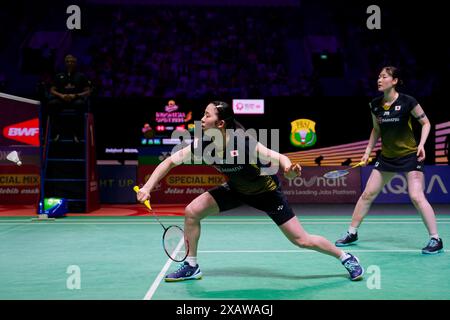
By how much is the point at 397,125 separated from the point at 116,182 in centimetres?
695

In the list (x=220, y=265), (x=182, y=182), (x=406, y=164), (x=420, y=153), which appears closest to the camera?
(x=220, y=265)

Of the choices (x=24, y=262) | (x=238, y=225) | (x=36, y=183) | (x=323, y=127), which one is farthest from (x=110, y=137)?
(x=24, y=262)

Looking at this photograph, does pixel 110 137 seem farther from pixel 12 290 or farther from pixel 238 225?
pixel 12 290

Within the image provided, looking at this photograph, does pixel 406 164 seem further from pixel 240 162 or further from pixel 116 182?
pixel 116 182

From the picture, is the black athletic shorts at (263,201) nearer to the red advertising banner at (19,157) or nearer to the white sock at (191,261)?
the white sock at (191,261)

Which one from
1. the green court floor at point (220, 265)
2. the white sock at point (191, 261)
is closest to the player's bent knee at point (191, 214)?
the white sock at point (191, 261)

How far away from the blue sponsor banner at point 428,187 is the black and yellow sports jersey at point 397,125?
5.46 metres

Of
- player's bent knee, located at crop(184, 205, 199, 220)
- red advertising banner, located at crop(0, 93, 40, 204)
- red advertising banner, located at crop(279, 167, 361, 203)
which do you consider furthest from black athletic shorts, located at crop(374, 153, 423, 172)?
red advertising banner, located at crop(0, 93, 40, 204)

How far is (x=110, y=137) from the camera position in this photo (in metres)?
16.0

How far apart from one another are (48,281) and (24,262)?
99 cm

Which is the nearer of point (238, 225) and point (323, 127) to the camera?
point (238, 225)

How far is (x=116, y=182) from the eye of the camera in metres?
11.1

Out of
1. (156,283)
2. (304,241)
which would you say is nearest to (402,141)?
(304,241)

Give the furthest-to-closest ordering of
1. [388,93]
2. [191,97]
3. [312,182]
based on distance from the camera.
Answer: [191,97] < [312,182] < [388,93]
